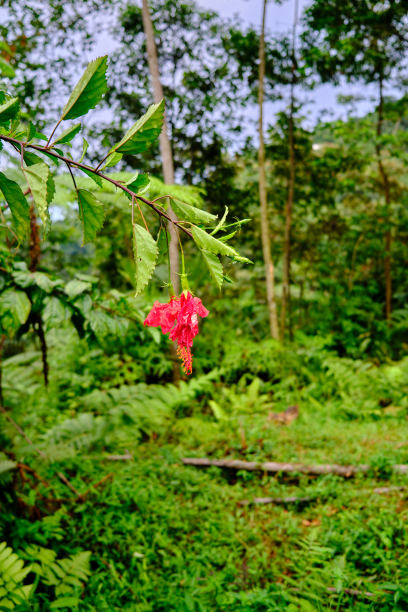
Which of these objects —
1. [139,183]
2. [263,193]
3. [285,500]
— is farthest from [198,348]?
[139,183]

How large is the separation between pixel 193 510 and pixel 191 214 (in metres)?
2.30

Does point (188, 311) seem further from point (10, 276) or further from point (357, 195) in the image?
point (357, 195)

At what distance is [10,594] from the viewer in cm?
148

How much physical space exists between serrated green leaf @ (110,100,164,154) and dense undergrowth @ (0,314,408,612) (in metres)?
1.21

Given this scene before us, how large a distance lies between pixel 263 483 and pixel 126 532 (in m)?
1.03

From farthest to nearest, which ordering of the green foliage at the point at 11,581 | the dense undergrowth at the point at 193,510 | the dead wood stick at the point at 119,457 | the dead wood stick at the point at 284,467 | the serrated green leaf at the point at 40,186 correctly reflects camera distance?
the dead wood stick at the point at 119,457 < the dead wood stick at the point at 284,467 < the dense undergrowth at the point at 193,510 < the green foliage at the point at 11,581 < the serrated green leaf at the point at 40,186

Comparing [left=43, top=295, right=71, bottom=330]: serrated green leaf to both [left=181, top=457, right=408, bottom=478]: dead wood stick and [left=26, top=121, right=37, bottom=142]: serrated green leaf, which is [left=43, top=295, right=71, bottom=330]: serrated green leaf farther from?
[left=181, top=457, right=408, bottom=478]: dead wood stick

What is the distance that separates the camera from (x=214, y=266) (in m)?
0.65

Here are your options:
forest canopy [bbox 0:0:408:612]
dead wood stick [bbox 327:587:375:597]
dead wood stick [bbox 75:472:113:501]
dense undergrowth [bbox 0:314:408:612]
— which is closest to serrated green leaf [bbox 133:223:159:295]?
forest canopy [bbox 0:0:408:612]

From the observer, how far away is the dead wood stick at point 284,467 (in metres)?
2.70

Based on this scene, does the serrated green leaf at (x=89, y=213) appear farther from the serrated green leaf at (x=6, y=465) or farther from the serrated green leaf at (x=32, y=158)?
the serrated green leaf at (x=6, y=465)

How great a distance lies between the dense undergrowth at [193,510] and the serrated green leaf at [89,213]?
3.73 feet

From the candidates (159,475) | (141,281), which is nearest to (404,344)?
(159,475)

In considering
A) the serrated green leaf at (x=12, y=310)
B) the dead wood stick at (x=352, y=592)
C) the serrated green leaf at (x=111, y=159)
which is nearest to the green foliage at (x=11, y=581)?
the serrated green leaf at (x=12, y=310)
